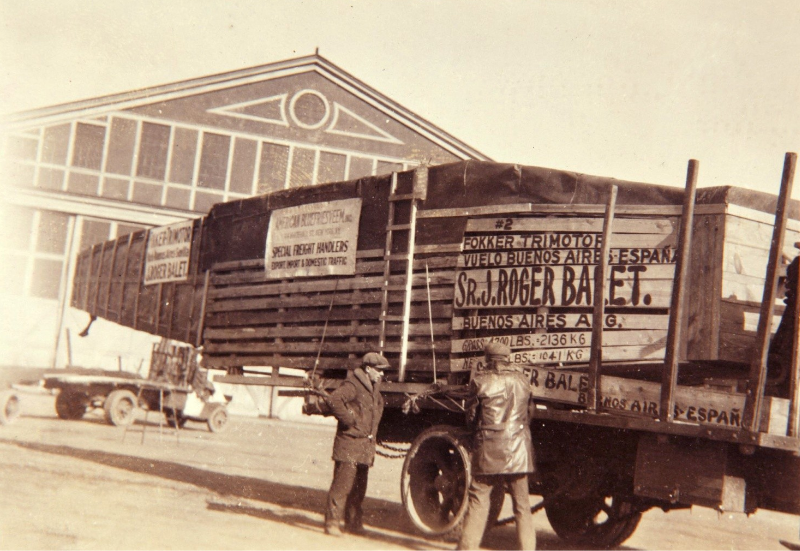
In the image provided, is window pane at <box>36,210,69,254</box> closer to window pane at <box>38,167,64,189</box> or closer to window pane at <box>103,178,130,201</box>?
window pane at <box>38,167,64,189</box>

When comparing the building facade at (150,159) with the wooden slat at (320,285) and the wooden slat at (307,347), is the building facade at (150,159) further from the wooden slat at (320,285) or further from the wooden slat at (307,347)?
the wooden slat at (307,347)

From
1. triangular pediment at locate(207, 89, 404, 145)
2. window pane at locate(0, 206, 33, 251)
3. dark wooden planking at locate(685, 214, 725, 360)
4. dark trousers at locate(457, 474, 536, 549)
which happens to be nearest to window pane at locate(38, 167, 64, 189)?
window pane at locate(0, 206, 33, 251)

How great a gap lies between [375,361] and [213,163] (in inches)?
810

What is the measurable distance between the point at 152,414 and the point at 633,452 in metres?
20.0

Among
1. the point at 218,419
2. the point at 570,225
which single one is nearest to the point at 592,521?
the point at 570,225

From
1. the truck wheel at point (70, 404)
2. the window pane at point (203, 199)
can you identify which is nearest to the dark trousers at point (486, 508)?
the truck wheel at point (70, 404)

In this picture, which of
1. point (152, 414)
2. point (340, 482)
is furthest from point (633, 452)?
point (152, 414)

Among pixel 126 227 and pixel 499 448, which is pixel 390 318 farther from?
pixel 126 227

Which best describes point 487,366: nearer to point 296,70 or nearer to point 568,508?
point 568,508

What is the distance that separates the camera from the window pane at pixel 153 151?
27.3 metres

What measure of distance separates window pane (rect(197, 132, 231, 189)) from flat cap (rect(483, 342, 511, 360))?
21.5 metres

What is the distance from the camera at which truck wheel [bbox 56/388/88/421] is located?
64.8 feet

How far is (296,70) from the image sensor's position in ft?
92.5

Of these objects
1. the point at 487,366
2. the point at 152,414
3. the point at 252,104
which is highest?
the point at 252,104
